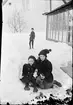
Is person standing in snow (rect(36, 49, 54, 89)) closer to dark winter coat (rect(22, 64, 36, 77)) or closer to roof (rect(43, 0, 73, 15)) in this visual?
dark winter coat (rect(22, 64, 36, 77))

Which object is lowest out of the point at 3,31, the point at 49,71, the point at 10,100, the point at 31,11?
the point at 10,100

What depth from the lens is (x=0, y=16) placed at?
1098mm

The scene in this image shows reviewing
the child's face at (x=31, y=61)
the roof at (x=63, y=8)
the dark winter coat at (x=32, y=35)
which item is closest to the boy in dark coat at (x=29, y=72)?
the child's face at (x=31, y=61)

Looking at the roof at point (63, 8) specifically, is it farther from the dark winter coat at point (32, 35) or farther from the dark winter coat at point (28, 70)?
the dark winter coat at point (28, 70)

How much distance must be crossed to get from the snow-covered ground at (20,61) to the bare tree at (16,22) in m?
0.03

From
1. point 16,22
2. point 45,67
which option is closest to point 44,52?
point 45,67

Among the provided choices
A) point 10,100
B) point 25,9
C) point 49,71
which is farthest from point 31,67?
point 25,9

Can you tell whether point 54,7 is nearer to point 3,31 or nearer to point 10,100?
point 3,31

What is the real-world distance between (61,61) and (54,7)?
30cm

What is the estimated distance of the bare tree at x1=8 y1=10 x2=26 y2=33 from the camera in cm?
112

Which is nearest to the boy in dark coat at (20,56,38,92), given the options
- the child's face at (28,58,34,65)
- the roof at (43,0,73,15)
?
the child's face at (28,58,34,65)

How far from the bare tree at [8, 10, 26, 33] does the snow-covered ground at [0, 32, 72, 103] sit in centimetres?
3

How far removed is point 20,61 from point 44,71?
0.14 metres

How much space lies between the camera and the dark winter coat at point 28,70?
1117 millimetres
